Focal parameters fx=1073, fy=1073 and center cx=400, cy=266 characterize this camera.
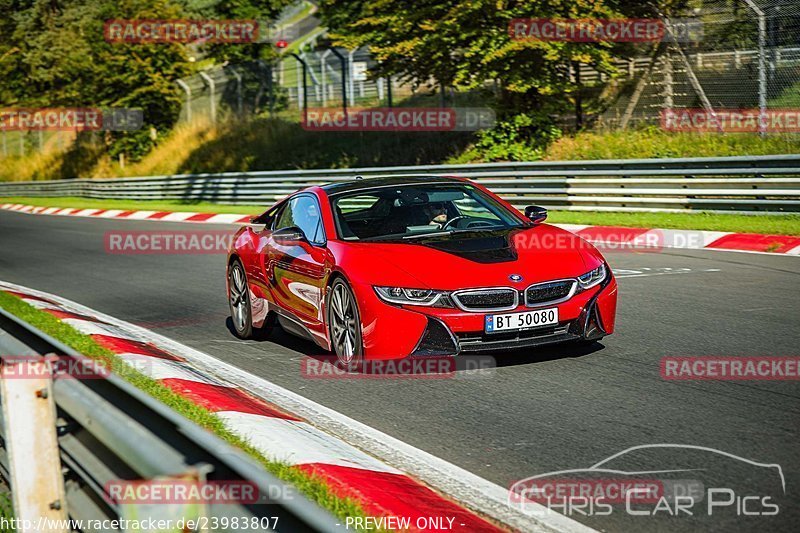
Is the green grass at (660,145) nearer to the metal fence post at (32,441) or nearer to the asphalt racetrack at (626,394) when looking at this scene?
the asphalt racetrack at (626,394)

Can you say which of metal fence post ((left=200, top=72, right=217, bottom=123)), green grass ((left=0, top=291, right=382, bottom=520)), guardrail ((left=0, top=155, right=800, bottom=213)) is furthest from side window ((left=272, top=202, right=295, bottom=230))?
metal fence post ((left=200, top=72, right=217, bottom=123))

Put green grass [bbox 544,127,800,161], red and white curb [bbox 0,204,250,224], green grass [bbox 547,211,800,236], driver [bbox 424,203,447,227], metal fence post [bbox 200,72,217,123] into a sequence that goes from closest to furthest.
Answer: driver [bbox 424,203,447,227]
green grass [bbox 547,211,800,236]
green grass [bbox 544,127,800,161]
red and white curb [bbox 0,204,250,224]
metal fence post [bbox 200,72,217,123]

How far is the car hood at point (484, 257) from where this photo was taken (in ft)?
23.5

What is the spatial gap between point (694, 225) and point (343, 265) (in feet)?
32.0

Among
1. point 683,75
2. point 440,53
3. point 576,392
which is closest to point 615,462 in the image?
point 576,392

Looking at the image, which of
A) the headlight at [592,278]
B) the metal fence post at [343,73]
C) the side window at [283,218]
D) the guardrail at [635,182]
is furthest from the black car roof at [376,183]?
the metal fence post at [343,73]

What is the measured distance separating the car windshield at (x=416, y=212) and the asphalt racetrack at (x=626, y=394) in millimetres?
1160

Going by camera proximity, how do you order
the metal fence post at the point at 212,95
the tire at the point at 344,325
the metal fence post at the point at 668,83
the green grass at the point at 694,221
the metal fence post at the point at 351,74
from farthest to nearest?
the metal fence post at the point at 212,95
the metal fence post at the point at 351,74
the metal fence post at the point at 668,83
the green grass at the point at 694,221
the tire at the point at 344,325

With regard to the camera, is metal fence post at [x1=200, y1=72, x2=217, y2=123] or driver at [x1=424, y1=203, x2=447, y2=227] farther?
metal fence post at [x1=200, y1=72, x2=217, y2=123]

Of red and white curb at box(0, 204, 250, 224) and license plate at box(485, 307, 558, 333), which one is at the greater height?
license plate at box(485, 307, 558, 333)

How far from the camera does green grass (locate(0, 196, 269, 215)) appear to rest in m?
28.3

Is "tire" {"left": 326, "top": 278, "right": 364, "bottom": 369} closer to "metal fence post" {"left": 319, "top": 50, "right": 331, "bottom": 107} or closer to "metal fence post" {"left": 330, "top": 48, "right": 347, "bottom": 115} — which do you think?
"metal fence post" {"left": 330, "top": 48, "right": 347, "bottom": 115}

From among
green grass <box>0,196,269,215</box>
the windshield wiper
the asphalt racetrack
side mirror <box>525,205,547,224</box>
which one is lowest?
green grass <box>0,196,269,215</box>

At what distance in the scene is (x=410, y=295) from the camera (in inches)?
280
